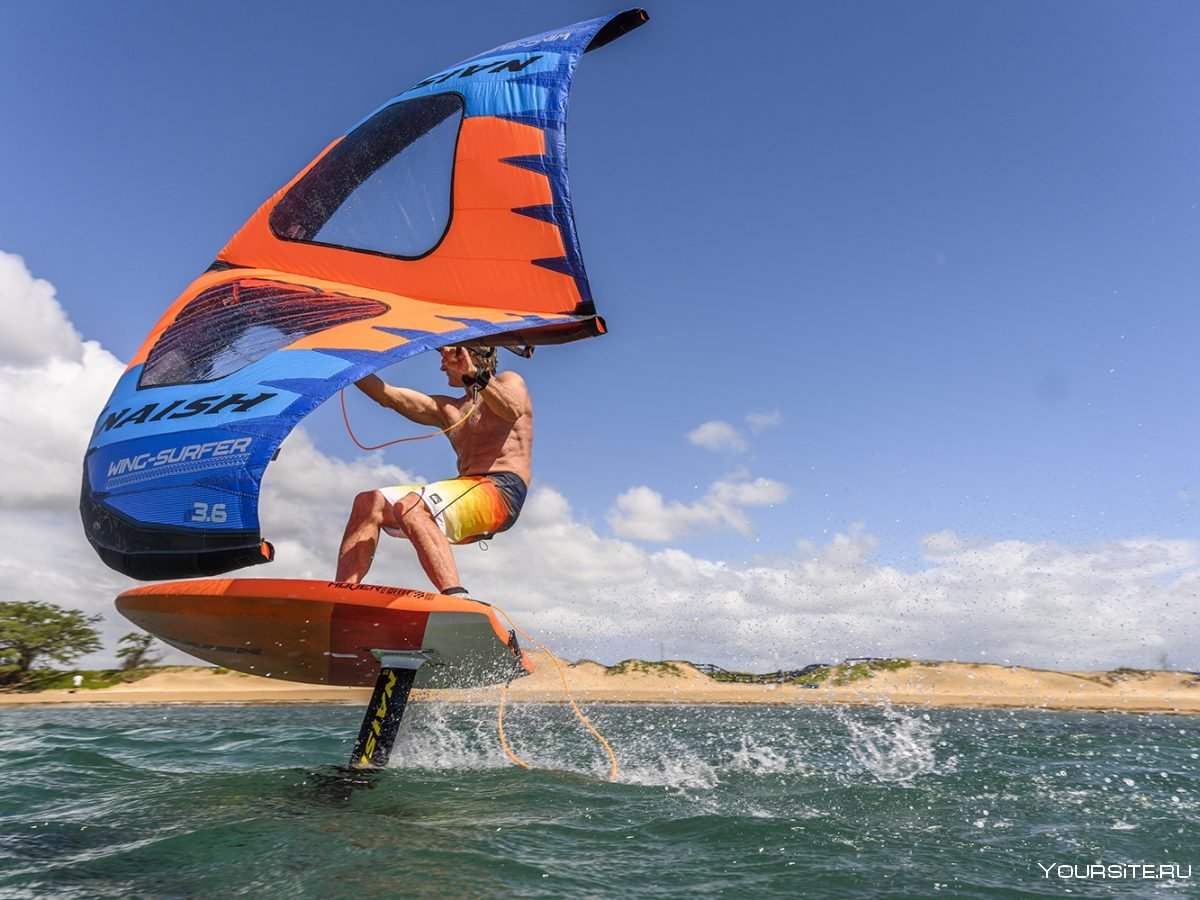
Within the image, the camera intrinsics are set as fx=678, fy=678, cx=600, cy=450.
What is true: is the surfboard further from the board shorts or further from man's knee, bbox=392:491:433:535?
the board shorts

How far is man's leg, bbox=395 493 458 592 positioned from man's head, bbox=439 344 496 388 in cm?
111

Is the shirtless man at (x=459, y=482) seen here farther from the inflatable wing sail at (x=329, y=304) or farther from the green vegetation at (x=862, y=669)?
the green vegetation at (x=862, y=669)

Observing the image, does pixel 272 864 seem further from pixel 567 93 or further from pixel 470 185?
pixel 567 93

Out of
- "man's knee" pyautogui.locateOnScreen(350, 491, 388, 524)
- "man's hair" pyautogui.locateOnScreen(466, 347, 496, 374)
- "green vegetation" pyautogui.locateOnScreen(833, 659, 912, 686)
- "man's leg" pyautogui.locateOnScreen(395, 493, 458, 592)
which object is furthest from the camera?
"green vegetation" pyautogui.locateOnScreen(833, 659, 912, 686)

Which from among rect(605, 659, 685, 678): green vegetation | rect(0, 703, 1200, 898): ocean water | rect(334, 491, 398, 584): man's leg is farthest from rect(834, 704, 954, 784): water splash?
rect(605, 659, 685, 678): green vegetation

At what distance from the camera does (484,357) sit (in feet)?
17.6

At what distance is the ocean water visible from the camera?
2.96 m

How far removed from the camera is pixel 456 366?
217 inches

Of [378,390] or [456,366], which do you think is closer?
[378,390]

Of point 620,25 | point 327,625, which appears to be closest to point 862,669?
point 620,25

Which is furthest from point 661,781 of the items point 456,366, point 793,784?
point 456,366

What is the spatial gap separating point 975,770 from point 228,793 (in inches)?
254

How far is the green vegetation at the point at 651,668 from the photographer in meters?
45.4

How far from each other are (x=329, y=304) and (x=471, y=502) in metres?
1.72
